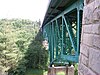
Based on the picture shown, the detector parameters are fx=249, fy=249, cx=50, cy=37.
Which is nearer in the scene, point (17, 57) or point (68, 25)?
point (68, 25)

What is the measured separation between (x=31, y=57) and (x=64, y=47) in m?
17.3

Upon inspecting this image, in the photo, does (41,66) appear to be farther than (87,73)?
Yes

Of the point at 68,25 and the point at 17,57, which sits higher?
the point at 68,25

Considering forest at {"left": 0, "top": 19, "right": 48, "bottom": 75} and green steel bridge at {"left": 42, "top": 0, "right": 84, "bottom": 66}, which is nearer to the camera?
green steel bridge at {"left": 42, "top": 0, "right": 84, "bottom": 66}

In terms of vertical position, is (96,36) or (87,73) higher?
(96,36)

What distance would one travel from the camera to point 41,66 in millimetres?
26984

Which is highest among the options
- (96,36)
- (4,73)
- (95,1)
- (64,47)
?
(95,1)

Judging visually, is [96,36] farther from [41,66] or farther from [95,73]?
[41,66]

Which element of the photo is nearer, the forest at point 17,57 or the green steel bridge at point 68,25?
the green steel bridge at point 68,25

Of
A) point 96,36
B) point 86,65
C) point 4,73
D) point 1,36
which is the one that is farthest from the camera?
point 1,36

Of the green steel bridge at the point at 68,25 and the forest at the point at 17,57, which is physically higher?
the green steel bridge at the point at 68,25

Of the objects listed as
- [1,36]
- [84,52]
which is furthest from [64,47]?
[1,36]

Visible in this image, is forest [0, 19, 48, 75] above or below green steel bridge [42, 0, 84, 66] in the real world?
below

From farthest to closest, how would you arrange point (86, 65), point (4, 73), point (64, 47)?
point (4, 73), point (64, 47), point (86, 65)
